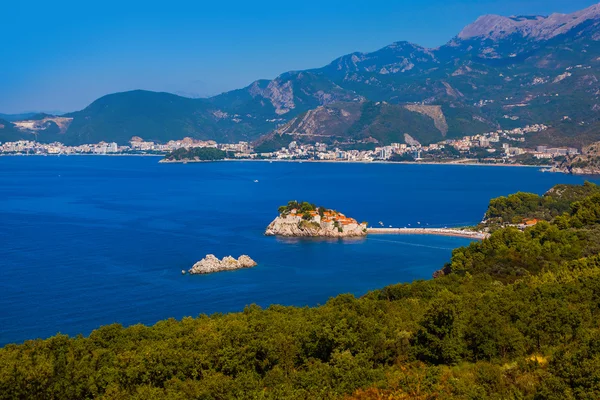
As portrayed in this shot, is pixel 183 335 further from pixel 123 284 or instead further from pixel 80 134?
pixel 80 134

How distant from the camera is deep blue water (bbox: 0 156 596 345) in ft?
85.3

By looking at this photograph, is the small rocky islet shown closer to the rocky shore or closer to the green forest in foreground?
the rocky shore

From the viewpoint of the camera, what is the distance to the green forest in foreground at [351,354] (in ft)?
32.4

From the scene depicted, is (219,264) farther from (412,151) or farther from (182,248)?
→ (412,151)

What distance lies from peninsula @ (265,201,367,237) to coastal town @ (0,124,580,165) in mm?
75851

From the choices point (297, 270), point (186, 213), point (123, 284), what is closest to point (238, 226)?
point (186, 213)

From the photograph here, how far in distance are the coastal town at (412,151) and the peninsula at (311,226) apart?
249 feet

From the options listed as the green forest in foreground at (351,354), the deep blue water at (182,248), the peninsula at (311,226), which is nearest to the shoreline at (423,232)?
the peninsula at (311,226)

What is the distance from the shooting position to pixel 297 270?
3253 cm

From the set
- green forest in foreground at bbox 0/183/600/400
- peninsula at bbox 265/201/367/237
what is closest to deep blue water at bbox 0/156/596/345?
peninsula at bbox 265/201/367/237

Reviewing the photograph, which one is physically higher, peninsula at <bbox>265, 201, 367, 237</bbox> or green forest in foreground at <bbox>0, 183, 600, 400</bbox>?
green forest in foreground at <bbox>0, 183, 600, 400</bbox>

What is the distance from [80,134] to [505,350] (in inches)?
7524

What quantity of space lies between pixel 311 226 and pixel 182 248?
9.17 meters

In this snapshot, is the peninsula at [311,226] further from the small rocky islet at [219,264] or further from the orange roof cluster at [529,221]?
the orange roof cluster at [529,221]
